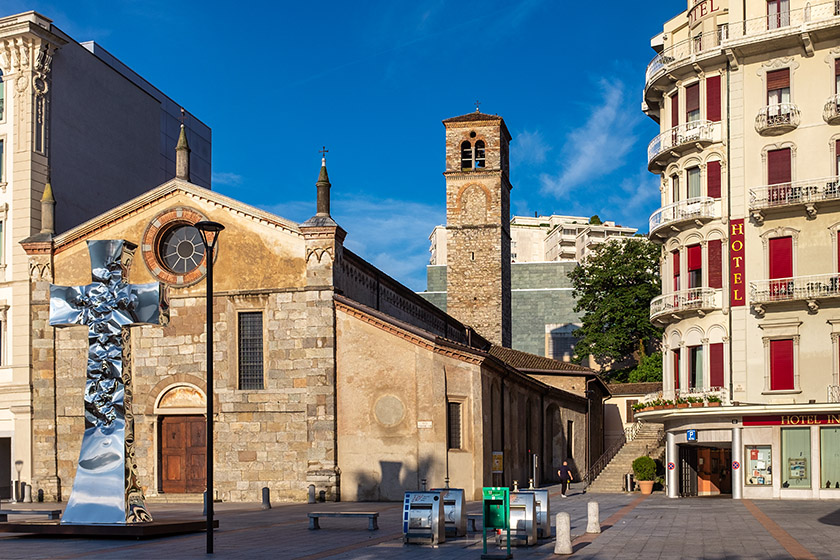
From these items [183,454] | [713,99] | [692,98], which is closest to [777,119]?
[713,99]

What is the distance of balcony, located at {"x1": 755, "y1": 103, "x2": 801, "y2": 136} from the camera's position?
3525 cm

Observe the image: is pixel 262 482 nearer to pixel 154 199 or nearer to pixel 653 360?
pixel 154 199

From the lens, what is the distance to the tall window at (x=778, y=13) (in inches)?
1421

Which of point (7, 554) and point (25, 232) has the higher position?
point (25, 232)

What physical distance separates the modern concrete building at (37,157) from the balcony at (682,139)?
81.5ft

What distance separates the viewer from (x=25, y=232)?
1619 inches

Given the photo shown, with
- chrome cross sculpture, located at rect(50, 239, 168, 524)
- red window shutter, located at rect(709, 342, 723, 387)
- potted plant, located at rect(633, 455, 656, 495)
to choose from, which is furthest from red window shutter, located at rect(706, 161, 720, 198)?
chrome cross sculpture, located at rect(50, 239, 168, 524)

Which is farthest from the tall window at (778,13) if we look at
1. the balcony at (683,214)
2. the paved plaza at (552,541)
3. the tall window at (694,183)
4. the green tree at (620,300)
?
the green tree at (620,300)

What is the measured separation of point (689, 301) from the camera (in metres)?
37.0

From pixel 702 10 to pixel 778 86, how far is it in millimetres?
4799

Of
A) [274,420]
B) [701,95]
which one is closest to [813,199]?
[701,95]

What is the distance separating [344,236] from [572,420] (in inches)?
975

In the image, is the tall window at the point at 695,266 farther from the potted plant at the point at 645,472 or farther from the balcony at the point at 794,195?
the potted plant at the point at 645,472

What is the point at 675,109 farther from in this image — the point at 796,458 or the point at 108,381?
the point at 108,381
